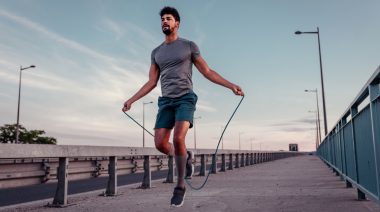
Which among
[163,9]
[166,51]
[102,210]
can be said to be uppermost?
[163,9]

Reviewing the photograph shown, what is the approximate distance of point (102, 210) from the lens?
592 cm

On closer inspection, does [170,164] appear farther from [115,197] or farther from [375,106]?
[375,106]

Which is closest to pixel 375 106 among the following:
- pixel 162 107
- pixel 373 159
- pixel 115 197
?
pixel 373 159

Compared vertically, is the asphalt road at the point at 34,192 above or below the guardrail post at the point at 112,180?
below

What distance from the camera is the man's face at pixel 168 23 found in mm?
4887

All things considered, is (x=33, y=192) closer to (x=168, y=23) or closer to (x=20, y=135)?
(x=168, y=23)

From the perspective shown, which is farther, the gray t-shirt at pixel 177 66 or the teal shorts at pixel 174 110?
the gray t-shirt at pixel 177 66

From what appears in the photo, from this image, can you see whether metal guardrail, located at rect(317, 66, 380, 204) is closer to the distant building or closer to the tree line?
the tree line

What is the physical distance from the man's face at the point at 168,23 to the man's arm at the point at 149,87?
508mm

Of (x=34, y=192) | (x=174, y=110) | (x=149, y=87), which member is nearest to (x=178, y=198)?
(x=174, y=110)

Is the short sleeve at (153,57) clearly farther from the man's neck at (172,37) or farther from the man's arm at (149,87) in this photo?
the man's neck at (172,37)

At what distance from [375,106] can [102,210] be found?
12.5ft

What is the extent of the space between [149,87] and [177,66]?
58 cm

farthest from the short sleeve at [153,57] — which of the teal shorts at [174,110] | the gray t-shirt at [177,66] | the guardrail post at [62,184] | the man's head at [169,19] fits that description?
the guardrail post at [62,184]
